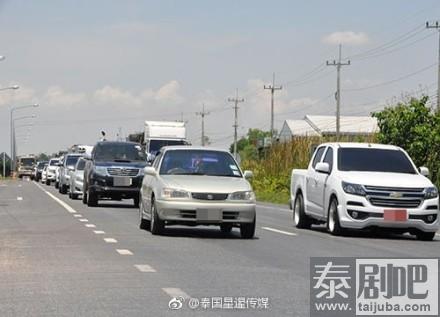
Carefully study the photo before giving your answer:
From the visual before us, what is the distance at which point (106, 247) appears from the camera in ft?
53.6

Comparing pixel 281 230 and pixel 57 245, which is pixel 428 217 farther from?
pixel 57 245

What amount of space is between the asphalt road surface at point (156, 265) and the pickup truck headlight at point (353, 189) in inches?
33.1

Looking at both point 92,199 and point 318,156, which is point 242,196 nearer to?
point 318,156

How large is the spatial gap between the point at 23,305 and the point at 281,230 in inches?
460

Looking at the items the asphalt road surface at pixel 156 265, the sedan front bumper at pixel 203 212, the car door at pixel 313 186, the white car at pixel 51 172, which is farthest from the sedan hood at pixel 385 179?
the white car at pixel 51 172

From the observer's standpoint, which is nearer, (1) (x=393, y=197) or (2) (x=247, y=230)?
(2) (x=247, y=230)

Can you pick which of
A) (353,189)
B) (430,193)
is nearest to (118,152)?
(353,189)

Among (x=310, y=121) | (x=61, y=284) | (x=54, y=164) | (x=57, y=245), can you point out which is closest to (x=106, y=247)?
(x=57, y=245)

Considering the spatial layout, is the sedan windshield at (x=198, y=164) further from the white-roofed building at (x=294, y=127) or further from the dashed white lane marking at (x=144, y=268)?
the white-roofed building at (x=294, y=127)

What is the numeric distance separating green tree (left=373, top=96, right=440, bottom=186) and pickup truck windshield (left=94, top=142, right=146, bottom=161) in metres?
9.68

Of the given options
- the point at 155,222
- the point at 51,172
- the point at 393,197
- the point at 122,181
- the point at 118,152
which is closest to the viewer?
the point at 155,222

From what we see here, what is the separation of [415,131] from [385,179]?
1728 centimetres

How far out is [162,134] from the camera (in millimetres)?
52625

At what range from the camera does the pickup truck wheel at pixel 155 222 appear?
61.0 ft
